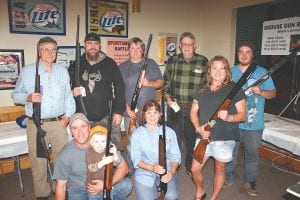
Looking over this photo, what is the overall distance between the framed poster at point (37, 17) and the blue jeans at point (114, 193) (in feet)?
8.67

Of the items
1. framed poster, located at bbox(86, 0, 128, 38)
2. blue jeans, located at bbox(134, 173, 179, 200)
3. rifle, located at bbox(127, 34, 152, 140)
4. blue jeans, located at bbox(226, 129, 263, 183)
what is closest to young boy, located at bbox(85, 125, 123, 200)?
blue jeans, located at bbox(134, 173, 179, 200)

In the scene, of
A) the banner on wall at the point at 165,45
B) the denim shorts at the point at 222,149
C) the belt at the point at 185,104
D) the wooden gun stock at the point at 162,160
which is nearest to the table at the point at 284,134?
the belt at the point at 185,104

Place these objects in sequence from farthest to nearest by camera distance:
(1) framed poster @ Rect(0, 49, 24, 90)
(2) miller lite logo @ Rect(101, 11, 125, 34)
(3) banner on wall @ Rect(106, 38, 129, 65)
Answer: (3) banner on wall @ Rect(106, 38, 129, 65) < (2) miller lite logo @ Rect(101, 11, 125, 34) < (1) framed poster @ Rect(0, 49, 24, 90)

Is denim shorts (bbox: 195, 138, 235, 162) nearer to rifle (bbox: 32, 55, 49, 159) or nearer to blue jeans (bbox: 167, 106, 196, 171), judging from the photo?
blue jeans (bbox: 167, 106, 196, 171)

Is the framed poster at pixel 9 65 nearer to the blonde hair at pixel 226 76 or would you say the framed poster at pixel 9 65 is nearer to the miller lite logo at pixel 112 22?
the miller lite logo at pixel 112 22

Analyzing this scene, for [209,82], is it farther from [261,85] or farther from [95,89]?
[95,89]

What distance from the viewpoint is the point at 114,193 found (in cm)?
227

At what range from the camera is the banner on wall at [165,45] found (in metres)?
5.23

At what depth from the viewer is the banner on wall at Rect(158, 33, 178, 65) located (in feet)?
17.2

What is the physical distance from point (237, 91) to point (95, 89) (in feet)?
4.93

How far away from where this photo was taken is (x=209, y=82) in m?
2.61

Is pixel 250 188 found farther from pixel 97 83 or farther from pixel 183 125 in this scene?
pixel 97 83

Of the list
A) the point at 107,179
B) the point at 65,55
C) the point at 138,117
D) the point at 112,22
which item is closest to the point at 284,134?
the point at 138,117

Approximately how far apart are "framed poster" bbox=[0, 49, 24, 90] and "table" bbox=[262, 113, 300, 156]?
11.7ft
